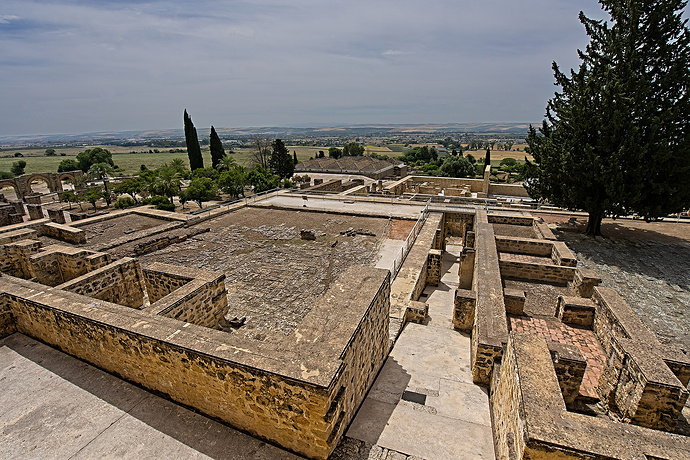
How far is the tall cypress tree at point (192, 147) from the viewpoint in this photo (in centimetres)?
4538

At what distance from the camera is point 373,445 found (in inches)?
162

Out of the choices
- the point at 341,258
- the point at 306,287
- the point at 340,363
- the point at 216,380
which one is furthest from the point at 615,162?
the point at 216,380

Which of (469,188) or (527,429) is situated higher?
(527,429)

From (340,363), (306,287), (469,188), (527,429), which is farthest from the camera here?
(469,188)

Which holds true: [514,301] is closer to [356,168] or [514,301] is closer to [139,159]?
[356,168]

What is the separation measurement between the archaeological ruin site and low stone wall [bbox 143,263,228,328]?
1.4 inches

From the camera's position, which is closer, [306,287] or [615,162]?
[306,287]

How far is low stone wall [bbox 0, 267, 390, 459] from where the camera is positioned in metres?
3.62

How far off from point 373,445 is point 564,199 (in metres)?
13.5

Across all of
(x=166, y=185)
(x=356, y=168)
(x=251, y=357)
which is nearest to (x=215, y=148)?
(x=166, y=185)

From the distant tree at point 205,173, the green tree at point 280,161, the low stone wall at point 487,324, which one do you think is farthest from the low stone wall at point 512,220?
the green tree at point 280,161

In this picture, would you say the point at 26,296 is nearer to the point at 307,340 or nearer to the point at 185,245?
the point at 307,340

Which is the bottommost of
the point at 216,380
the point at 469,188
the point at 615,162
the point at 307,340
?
the point at 469,188

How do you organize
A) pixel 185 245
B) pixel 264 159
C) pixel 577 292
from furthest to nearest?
pixel 264 159 < pixel 185 245 < pixel 577 292
